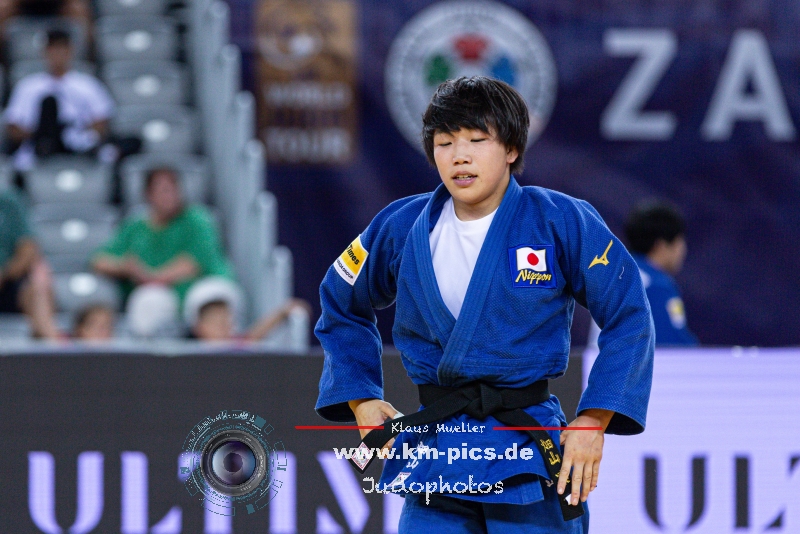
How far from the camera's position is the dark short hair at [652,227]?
196 inches

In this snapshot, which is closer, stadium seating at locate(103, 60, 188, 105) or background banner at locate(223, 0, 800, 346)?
background banner at locate(223, 0, 800, 346)

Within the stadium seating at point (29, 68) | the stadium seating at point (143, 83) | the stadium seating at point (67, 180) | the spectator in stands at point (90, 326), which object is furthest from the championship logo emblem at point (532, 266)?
the stadium seating at point (29, 68)

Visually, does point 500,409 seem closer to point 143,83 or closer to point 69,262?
point 69,262

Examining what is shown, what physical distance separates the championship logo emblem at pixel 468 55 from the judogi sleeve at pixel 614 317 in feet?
15.1

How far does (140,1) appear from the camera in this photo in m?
7.62

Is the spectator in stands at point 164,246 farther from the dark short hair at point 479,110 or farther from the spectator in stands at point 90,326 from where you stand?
the dark short hair at point 479,110

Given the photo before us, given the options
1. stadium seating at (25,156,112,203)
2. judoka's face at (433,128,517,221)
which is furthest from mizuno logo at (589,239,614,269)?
stadium seating at (25,156,112,203)

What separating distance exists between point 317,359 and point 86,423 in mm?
771

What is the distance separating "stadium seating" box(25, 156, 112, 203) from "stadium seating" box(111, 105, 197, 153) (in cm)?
37

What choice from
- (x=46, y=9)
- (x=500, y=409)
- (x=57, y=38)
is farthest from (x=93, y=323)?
(x=500, y=409)

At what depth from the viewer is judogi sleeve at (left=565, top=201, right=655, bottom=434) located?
7.66 ft

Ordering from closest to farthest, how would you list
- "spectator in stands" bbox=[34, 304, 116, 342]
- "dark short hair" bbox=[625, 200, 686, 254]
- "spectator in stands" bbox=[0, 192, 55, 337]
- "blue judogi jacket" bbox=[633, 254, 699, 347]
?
"blue judogi jacket" bbox=[633, 254, 699, 347] < "dark short hair" bbox=[625, 200, 686, 254] < "spectator in stands" bbox=[34, 304, 116, 342] < "spectator in stands" bbox=[0, 192, 55, 337]

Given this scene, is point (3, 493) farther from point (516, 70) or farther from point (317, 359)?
point (516, 70)

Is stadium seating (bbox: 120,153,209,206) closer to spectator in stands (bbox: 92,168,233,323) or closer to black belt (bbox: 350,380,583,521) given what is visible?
spectator in stands (bbox: 92,168,233,323)
